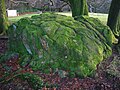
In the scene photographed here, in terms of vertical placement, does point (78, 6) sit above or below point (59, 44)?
above

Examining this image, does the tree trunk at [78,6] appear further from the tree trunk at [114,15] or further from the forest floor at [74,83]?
the forest floor at [74,83]

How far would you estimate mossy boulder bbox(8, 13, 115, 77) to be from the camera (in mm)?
5172

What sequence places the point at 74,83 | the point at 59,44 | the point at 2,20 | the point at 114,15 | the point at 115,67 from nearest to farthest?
1. the point at 74,83
2. the point at 59,44
3. the point at 115,67
4. the point at 114,15
5. the point at 2,20

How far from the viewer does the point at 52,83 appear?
4.73 meters

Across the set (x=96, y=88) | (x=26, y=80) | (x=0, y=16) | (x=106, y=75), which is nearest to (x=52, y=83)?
(x=26, y=80)

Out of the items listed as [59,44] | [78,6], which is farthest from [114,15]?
[59,44]

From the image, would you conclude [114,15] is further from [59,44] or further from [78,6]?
[59,44]

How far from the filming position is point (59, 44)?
17.6ft

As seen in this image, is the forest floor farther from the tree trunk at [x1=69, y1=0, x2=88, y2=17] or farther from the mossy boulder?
the tree trunk at [x1=69, y1=0, x2=88, y2=17]

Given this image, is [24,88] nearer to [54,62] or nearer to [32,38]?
[54,62]

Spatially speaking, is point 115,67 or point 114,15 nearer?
point 115,67

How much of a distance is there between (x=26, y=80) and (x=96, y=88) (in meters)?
1.45

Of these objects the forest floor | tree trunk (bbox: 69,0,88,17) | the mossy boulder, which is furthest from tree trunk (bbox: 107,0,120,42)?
the forest floor

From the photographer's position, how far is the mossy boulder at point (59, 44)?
17.0 feet
